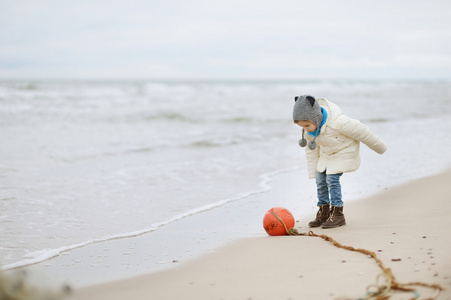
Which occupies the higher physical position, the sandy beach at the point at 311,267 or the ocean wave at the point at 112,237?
the sandy beach at the point at 311,267

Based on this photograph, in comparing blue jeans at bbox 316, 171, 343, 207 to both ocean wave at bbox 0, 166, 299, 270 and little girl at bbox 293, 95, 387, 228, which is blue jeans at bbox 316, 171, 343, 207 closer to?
little girl at bbox 293, 95, 387, 228

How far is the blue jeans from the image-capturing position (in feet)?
16.6

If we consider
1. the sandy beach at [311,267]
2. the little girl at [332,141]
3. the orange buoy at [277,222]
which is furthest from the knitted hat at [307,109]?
the sandy beach at [311,267]

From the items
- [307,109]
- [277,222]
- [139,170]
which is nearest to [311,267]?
[277,222]

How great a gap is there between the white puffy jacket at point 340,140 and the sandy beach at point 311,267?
25.3 inches

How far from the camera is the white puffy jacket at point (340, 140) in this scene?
4945 millimetres

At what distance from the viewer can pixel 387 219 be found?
517 centimetres

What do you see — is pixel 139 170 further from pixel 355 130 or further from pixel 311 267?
pixel 311 267

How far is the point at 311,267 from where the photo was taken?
3.72 meters

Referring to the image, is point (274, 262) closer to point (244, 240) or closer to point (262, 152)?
point (244, 240)

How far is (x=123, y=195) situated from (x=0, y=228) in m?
1.89

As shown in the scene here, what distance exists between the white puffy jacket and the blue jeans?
0.08 meters

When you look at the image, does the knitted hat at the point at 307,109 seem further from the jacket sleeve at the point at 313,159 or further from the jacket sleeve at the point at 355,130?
the jacket sleeve at the point at 313,159

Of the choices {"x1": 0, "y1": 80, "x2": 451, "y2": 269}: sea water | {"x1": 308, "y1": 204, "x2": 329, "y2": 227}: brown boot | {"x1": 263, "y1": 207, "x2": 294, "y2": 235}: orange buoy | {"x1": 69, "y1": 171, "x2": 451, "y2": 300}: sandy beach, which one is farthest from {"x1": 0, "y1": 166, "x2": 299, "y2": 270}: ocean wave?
{"x1": 308, "y1": 204, "x2": 329, "y2": 227}: brown boot
